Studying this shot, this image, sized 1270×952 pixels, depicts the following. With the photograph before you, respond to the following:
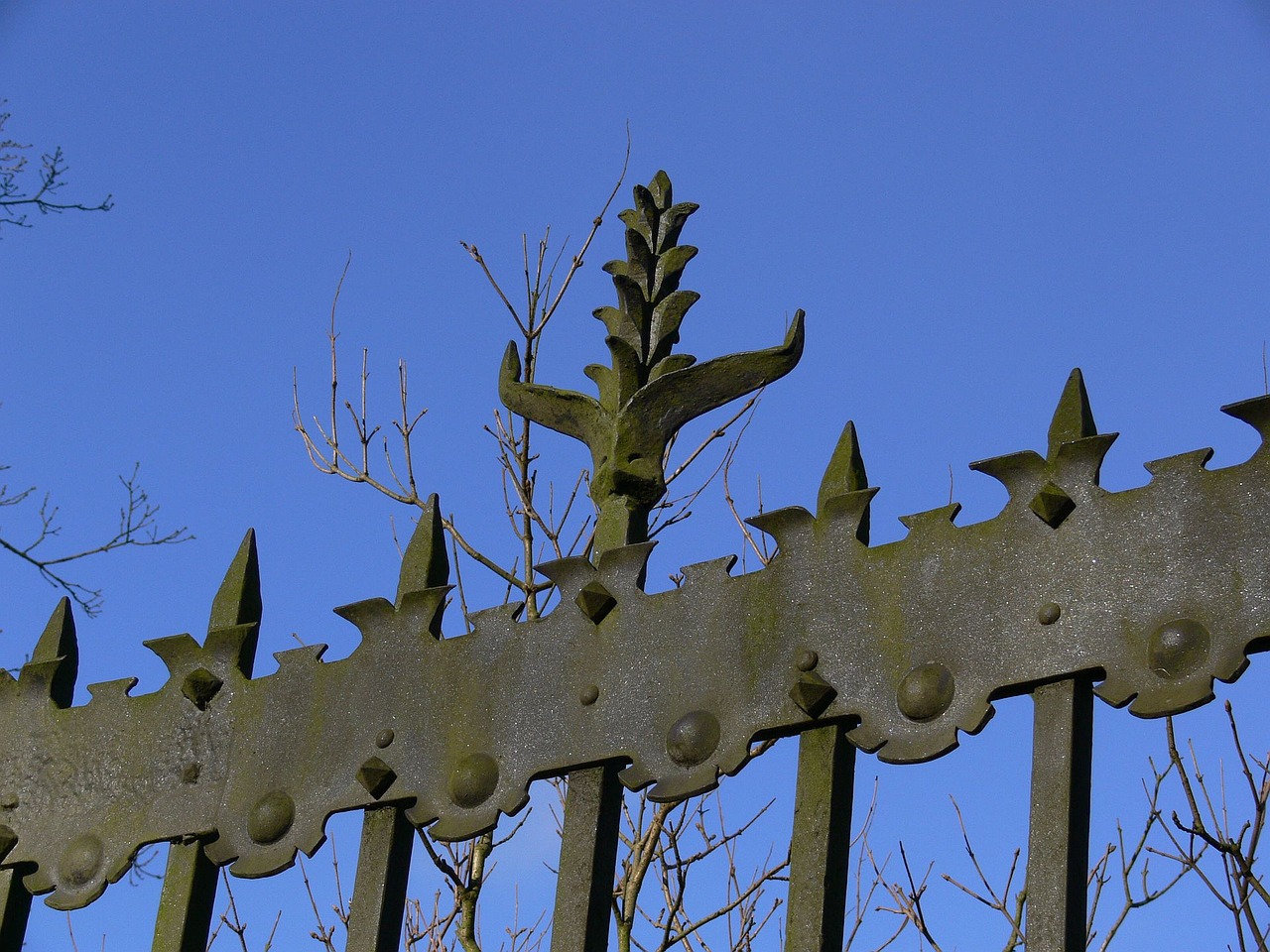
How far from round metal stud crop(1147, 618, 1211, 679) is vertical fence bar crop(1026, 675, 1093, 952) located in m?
0.11

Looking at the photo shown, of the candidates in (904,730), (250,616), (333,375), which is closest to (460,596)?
(333,375)

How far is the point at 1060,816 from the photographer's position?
2.20m

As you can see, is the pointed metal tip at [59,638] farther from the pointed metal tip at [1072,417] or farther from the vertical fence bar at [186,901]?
the pointed metal tip at [1072,417]

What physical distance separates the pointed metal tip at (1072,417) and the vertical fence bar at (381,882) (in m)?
1.23

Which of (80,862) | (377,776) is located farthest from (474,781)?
(80,862)

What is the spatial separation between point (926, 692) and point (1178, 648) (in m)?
0.36

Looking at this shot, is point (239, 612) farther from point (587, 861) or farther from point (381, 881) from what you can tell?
point (587, 861)

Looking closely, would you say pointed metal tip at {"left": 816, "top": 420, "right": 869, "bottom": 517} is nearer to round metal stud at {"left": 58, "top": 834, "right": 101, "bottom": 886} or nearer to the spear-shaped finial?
the spear-shaped finial

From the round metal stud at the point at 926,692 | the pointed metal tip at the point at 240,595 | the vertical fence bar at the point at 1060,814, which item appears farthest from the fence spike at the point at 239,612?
the vertical fence bar at the point at 1060,814

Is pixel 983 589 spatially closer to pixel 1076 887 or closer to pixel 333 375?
pixel 1076 887

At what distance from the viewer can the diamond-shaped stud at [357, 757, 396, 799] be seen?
2729 millimetres

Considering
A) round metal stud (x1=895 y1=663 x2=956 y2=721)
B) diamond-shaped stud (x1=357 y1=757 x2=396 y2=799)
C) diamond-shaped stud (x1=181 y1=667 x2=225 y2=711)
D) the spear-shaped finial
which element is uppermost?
the spear-shaped finial

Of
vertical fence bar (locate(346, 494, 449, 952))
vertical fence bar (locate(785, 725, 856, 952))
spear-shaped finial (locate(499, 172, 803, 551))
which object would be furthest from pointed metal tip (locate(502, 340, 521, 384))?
vertical fence bar (locate(785, 725, 856, 952))

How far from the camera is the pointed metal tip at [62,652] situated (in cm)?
329
